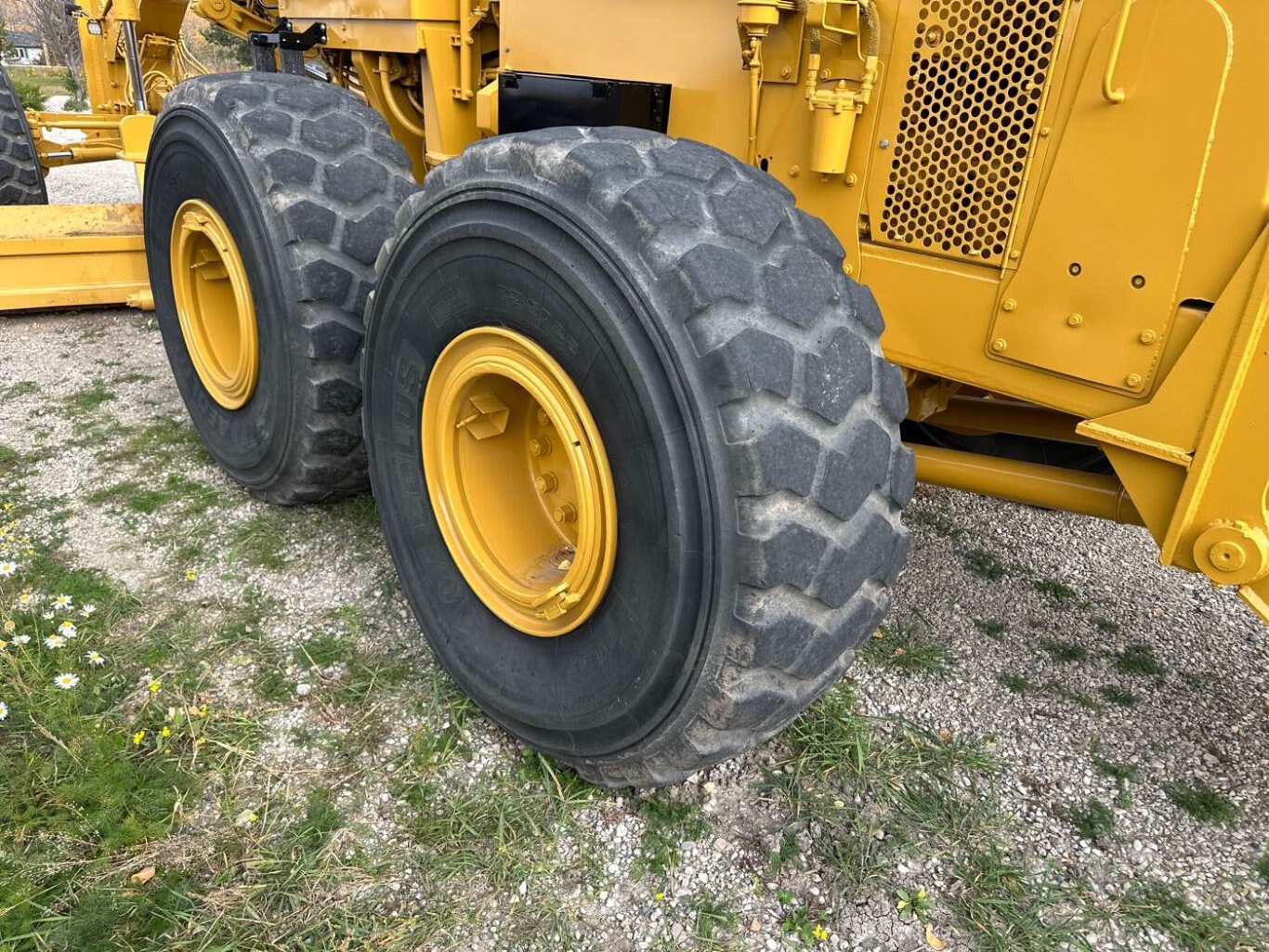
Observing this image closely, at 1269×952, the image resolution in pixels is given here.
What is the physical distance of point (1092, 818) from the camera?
7.50 feet

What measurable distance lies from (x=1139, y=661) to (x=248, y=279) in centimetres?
327

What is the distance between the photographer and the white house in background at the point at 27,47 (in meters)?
32.5

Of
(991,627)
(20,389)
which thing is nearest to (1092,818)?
(991,627)

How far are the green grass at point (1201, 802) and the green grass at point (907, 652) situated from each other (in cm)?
67

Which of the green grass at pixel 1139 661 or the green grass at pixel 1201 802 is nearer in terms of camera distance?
the green grass at pixel 1201 802

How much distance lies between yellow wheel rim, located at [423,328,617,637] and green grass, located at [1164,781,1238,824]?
1677 mm

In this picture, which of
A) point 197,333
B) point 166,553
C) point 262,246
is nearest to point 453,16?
point 262,246

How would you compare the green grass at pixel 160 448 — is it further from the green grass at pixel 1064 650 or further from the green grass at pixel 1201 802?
the green grass at pixel 1201 802

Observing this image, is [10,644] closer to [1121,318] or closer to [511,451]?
[511,451]

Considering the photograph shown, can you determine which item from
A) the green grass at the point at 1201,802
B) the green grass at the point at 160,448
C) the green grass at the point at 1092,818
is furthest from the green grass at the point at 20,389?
the green grass at the point at 1201,802

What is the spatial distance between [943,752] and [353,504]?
234 cm

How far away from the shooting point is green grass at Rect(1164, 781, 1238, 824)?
2.32 m

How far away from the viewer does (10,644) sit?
104 inches

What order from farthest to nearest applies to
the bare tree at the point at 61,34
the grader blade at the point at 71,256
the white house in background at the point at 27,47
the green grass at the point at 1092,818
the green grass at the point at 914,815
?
1. the white house in background at the point at 27,47
2. the bare tree at the point at 61,34
3. the grader blade at the point at 71,256
4. the green grass at the point at 1092,818
5. the green grass at the point at 914,815
